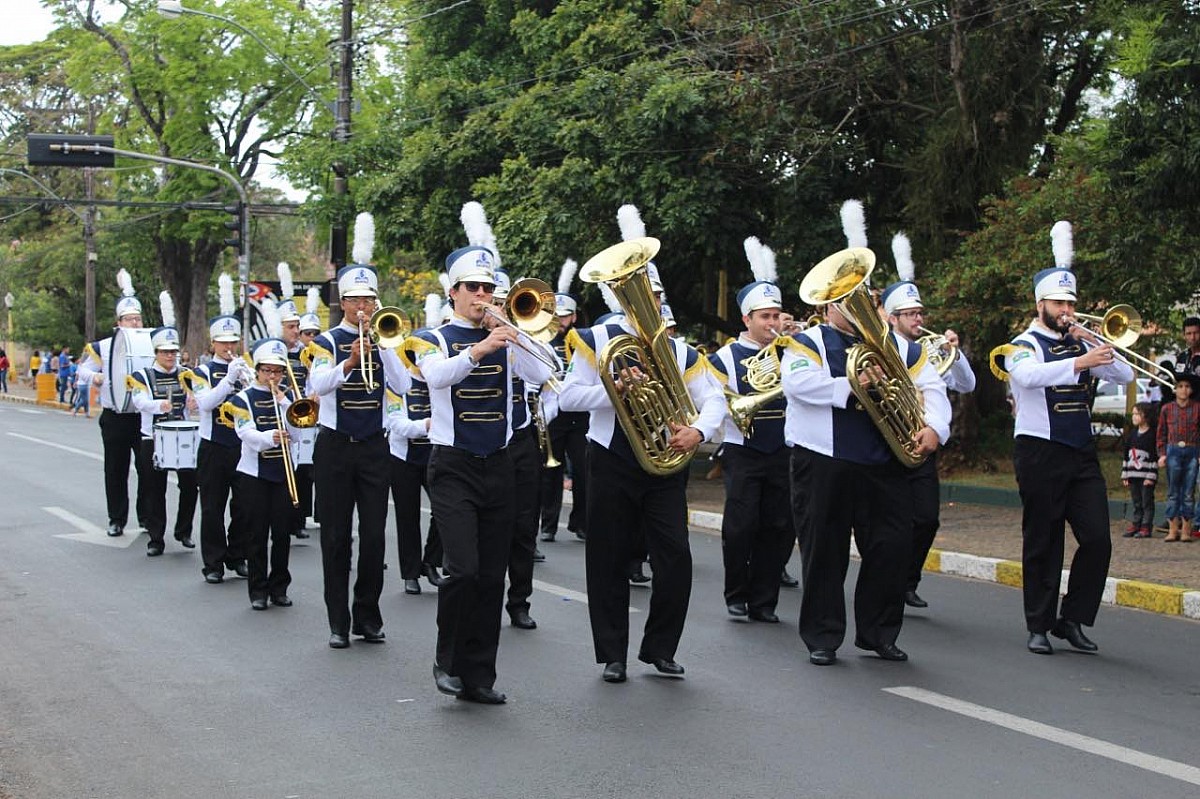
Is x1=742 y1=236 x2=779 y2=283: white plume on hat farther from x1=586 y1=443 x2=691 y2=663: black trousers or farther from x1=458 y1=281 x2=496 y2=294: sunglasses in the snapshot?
x1=458 y1=281 x2=496 y2=294: sunglasses

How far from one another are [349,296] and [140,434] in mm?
5843

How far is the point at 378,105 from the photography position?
41.7 metres

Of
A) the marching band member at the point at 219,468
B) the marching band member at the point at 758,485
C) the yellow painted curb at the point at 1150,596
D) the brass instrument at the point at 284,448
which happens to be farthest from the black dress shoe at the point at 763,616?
the marching band member at the point at 219,468

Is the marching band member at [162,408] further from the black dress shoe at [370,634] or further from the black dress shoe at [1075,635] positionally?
the black dress shoe at [1075,635]

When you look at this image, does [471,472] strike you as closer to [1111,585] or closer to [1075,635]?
[1075,635]

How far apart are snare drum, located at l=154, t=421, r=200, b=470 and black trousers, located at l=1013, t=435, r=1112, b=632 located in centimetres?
723

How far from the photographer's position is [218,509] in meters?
11.9

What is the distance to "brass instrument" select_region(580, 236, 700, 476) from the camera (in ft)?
25.4

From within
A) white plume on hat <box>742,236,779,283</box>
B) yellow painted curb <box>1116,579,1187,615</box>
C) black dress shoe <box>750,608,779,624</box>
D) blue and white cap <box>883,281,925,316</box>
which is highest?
white plume on hat <box>742,236,779,283</box>

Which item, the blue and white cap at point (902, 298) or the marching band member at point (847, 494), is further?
the blue and white cap at point (902, 298)

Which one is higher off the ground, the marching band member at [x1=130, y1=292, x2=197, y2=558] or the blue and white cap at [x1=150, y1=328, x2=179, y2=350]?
the blue and white cap at [x1=150, y1=328, x2=179, y2=350]

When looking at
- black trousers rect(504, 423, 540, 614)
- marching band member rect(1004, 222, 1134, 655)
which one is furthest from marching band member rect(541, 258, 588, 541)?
marching band member rect(1004, 222, 1134, 655)

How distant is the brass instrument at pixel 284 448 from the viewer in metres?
10.6

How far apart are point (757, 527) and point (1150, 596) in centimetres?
279
